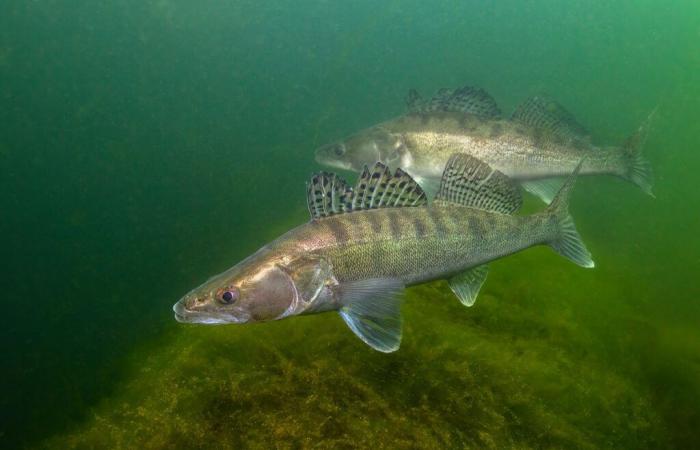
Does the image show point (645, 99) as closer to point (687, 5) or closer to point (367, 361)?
point (687, 5)

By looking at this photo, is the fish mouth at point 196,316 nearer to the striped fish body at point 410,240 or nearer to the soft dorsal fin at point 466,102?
the striped fish body at point 410,240

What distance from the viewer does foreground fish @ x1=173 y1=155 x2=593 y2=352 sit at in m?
2.88

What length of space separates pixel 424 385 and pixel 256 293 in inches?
91.3

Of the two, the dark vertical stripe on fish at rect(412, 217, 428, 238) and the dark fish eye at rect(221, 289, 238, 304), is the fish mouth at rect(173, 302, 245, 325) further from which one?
the dark vertical stripe on fish at rect(412, 217, 428, 238)

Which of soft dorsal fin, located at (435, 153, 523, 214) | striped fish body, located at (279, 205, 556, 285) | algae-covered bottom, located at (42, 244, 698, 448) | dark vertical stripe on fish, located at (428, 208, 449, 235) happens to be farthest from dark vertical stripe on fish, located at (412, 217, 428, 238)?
algae-covered bottom, located at (42, 244, 698, 448)

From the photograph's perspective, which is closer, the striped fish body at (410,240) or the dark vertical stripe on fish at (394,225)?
the striped fish body at (410,240)

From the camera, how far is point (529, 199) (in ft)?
37.4

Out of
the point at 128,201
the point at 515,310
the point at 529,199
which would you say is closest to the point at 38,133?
the point at 128,201

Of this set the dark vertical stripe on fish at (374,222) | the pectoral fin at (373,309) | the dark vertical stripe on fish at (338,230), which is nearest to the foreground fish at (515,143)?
the dark vertical stripe on fish at (374,222)

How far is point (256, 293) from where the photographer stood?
2.84 metres

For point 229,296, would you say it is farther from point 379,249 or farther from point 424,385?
point 424,385

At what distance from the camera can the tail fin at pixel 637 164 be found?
612 cm

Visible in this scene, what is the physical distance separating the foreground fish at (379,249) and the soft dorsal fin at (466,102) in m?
2.78

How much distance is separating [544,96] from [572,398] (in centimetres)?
434
